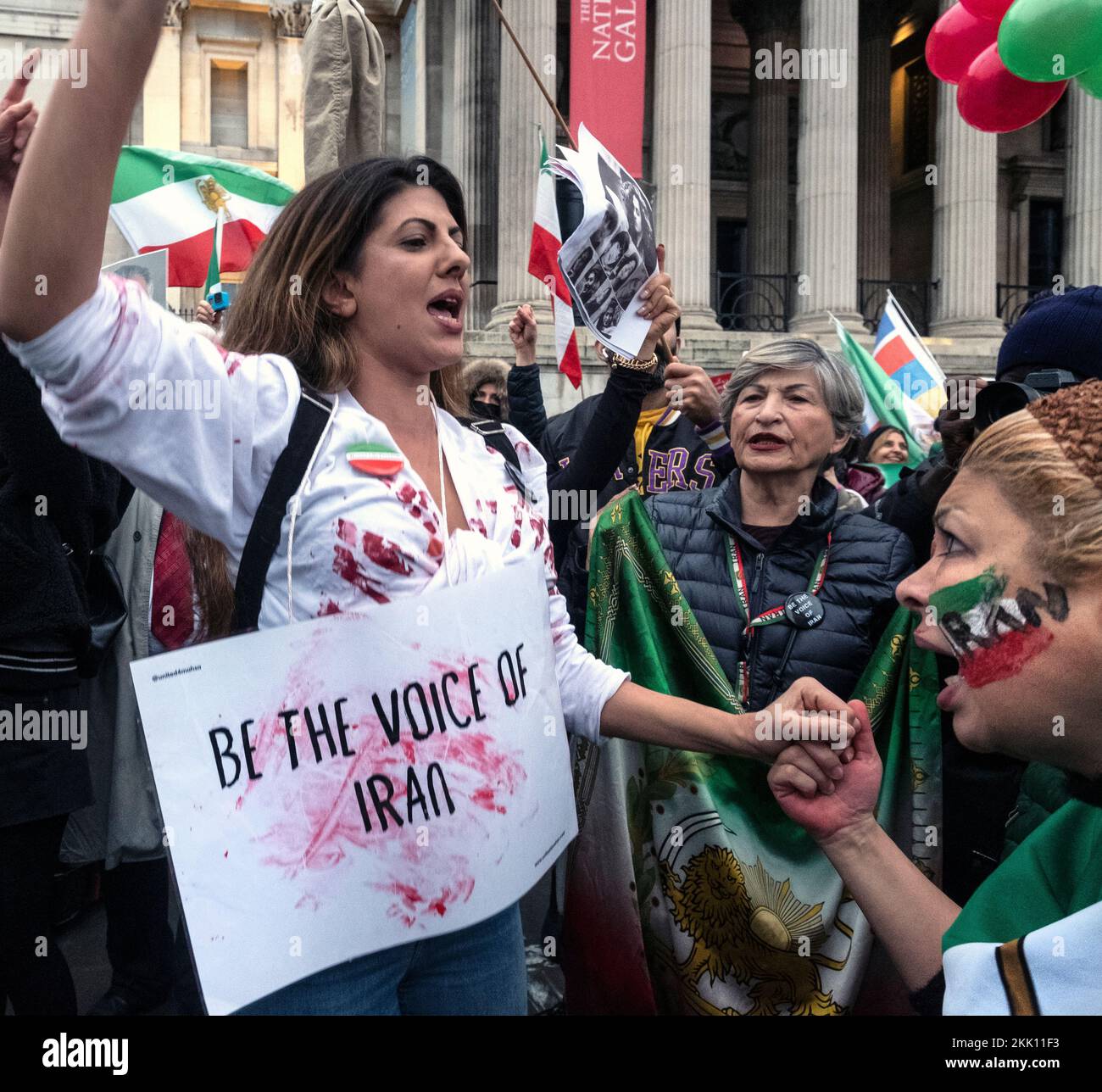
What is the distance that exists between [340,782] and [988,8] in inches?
161

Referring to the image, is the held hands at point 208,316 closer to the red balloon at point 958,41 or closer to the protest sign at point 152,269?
the protest sign at point 152,269

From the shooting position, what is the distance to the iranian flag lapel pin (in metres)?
1.86

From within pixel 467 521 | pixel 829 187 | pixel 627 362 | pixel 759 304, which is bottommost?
pixel 467 521

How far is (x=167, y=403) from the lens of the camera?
1.61 metres

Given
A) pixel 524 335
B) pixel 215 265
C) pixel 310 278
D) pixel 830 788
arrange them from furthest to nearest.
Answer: pixel 215 265 → pixel 524 335 → pixel 830 788 → pixel 310 278

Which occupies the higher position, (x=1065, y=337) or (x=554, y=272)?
(x=554, y=272)

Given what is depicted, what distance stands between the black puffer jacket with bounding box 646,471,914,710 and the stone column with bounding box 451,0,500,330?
61.7 feet

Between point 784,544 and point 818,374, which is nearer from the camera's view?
point 784,544

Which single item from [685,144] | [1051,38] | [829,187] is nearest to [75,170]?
[1051,38]

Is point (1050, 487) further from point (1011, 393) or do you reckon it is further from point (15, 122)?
point (15, 122)

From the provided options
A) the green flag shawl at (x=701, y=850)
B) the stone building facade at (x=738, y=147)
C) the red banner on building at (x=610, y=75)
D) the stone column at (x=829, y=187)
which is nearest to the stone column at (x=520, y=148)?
the stone building facade at (x=738, y=147)

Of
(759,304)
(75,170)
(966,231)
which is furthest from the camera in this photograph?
(759,304)

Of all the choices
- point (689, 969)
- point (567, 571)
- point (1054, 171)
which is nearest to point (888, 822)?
point (689, 969)

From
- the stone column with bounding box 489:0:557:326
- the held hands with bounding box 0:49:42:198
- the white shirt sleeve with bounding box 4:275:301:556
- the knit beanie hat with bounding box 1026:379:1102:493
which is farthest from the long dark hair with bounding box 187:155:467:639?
the stone column with bounding box 489:0:557:326
